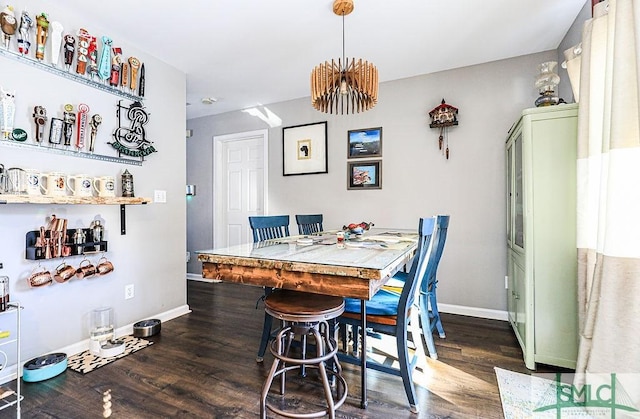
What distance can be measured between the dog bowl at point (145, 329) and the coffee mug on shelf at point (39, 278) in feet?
2.40

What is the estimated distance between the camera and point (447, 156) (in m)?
3.10

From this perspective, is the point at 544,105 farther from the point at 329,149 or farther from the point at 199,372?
the point at 199,372

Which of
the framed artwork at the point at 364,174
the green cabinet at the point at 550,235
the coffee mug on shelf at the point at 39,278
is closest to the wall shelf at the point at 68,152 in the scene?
the coffee mug on shelf at the point at 39,278

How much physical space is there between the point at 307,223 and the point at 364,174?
968 millimetres

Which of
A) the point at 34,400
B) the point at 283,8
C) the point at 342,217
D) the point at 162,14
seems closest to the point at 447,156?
the point at 342,217

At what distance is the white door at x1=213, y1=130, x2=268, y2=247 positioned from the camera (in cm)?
425

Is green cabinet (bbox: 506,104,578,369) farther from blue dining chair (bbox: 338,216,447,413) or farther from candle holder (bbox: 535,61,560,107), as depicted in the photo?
blue dining chair (bbox: 338,216,447,413)

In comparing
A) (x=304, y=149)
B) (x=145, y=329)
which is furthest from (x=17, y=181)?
(x=304, y=149)

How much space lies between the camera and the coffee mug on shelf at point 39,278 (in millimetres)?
1926

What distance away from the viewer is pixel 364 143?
3463 millimetres

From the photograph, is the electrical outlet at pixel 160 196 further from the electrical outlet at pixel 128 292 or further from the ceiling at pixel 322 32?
the ceiling at pixel 322 32

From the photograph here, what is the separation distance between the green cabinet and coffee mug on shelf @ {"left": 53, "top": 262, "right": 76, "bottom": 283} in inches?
120

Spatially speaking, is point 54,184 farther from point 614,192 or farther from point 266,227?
point 614,192

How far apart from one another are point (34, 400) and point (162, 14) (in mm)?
2552
